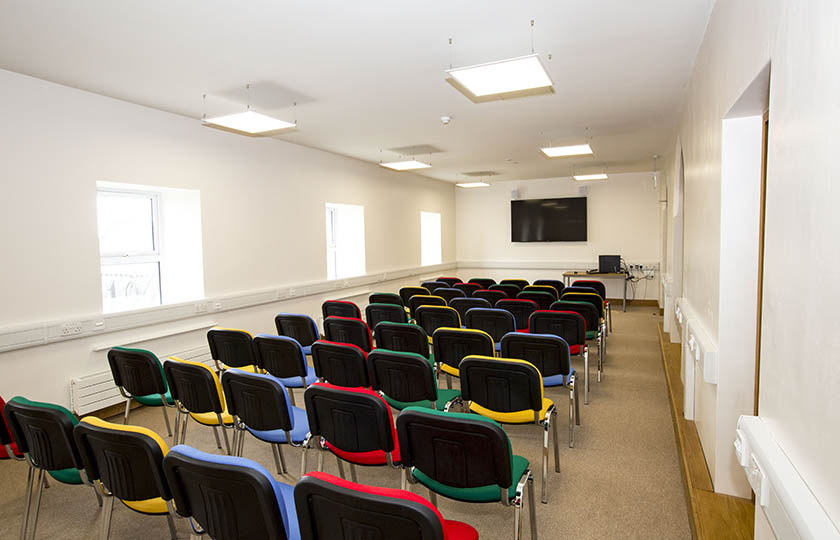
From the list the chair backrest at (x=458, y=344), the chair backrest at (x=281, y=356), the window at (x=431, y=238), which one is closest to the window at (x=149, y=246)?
the chair backrest at (x=281, y=356)

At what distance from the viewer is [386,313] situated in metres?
5.67

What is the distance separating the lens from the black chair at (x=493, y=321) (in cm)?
499

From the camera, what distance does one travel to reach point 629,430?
421 centimetres

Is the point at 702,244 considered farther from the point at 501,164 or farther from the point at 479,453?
the point at 501,164

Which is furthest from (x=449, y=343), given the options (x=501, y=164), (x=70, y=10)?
(x=501, y=164)

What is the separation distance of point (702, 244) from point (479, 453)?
246 centimetres

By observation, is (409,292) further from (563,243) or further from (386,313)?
(563,243)

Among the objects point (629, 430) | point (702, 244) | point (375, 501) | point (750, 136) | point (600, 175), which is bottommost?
point (629, 430)

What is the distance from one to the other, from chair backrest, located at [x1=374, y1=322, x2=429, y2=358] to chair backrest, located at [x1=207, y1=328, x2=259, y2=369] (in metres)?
1.14

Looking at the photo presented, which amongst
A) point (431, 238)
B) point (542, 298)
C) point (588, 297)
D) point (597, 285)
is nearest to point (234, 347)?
point (542, 298)

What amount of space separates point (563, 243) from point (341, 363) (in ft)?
33.6

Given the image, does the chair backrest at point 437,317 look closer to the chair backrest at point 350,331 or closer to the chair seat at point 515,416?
the chair backrest at point 350,331

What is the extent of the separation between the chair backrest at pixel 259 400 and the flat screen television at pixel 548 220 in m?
10.9

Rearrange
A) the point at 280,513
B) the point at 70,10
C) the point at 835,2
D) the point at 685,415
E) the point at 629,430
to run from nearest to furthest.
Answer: the point at 835,2 < the point at 280,513 < the point at 70,10 < the point at 685,415 < the point at 629,430
